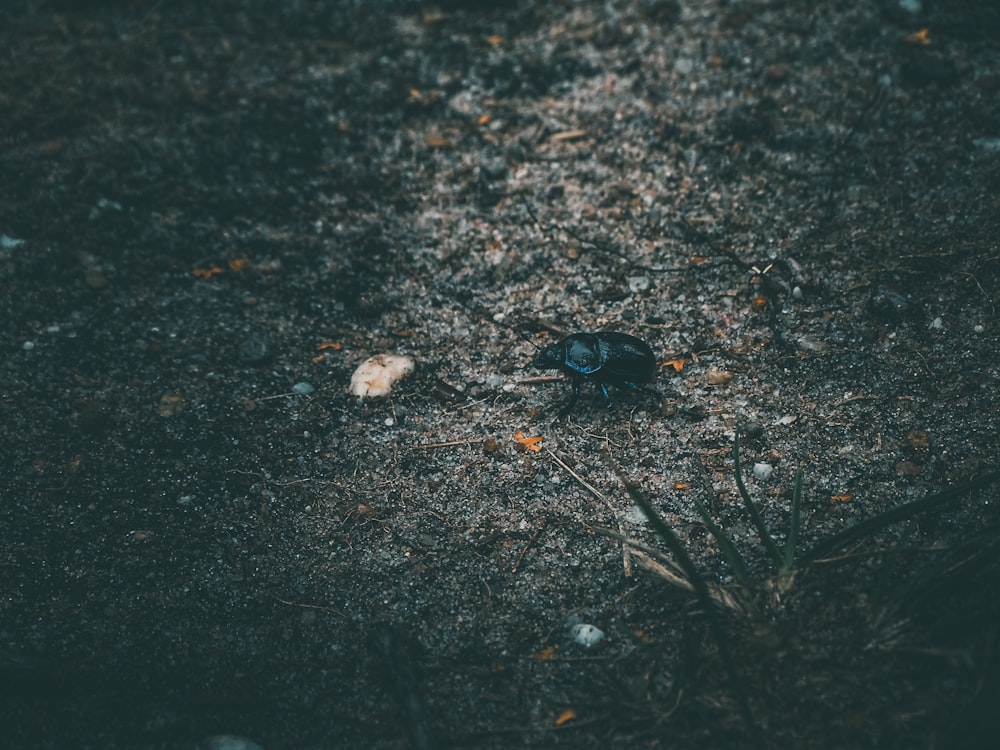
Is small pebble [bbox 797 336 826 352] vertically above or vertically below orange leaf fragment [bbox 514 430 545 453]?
above

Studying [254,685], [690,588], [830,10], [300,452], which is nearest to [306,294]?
[300,452]

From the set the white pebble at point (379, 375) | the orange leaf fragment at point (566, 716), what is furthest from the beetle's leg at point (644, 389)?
the orange leaf fragment at point (566, 716)

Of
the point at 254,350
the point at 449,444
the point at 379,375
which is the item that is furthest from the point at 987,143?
the point at 254,350

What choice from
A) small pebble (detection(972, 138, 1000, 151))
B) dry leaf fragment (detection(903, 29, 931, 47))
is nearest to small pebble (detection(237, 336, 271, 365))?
small pebble (detection(972, 138, 1000, 151))

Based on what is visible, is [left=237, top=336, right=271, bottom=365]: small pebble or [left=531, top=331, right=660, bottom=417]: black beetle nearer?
[left=531, top=331, right=660, bottom=417]: black beetle

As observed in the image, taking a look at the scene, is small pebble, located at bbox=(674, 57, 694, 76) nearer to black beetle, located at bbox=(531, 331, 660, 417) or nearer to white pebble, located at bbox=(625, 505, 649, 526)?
black beetle, located at bbox=(531, 331, 660, 417)

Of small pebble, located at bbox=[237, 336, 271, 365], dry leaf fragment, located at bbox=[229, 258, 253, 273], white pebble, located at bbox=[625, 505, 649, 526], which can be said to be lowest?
white pebble, located at bbox=[625, 505, 649, 526]

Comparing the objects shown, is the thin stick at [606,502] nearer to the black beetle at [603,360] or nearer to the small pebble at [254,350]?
the black beetle at [603,360]
